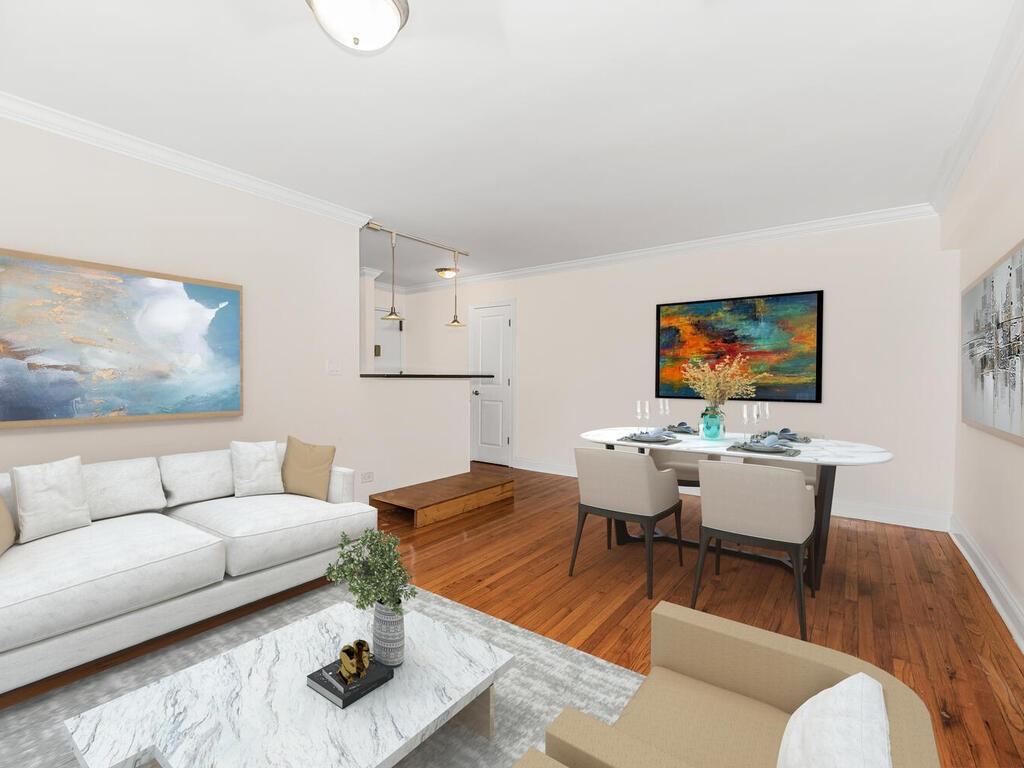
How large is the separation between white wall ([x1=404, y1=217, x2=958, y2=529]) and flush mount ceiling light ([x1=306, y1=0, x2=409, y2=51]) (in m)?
3.97

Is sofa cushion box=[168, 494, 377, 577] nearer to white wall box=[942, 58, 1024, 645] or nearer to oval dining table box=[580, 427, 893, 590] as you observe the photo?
oval dining table box=[580, 427, 893, 590]

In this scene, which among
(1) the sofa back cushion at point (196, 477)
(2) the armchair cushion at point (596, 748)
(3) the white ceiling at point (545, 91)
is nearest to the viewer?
(2) the armchair cushion at point (596, 748)

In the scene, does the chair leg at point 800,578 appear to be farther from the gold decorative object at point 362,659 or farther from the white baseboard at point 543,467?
the white baseboard at point 543,467

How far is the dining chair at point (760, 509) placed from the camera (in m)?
2.44

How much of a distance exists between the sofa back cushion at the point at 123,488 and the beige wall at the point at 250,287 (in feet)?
1.02

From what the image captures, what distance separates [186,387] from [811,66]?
3.89m

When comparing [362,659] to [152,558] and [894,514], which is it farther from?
[894,514]

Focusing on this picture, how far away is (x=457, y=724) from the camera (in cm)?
180

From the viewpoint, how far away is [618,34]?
2.10 meters

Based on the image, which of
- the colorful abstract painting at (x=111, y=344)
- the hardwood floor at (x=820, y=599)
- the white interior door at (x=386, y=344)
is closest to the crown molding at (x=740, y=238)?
the white interior door at (x=386, y=344)

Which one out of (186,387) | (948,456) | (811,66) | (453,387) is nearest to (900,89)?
(811,66)

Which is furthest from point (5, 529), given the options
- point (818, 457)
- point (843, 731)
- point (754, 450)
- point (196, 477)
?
point (818, 457)

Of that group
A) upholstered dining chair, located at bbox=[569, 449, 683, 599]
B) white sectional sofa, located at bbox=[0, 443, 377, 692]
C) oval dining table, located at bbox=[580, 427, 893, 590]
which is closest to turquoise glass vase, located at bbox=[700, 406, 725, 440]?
oval dining table, located at bbox=[580, 427, 893, 590]

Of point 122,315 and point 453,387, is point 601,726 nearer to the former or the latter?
point 122,315
